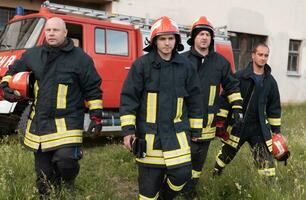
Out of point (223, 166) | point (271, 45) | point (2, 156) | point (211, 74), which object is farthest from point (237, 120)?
point (271, 45)

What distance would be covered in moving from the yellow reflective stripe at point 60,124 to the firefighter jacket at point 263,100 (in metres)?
1.79

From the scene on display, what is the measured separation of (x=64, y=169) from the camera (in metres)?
3.54

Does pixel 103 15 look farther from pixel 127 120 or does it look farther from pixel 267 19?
pixel 267 19

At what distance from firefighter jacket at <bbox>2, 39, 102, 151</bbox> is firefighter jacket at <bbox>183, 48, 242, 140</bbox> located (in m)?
1.13

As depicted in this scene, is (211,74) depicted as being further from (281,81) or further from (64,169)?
(281,81)

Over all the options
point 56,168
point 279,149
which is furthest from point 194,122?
point 279,149

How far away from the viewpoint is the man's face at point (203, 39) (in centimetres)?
413

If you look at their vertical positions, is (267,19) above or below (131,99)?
above

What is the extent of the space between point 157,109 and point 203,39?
1180 mm

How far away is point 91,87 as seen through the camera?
360 centimetres

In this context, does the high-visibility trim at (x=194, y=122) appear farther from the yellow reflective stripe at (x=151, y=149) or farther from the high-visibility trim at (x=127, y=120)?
the high-visibility trim at (x=127, y=120)

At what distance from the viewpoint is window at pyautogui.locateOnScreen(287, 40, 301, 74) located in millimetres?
16297

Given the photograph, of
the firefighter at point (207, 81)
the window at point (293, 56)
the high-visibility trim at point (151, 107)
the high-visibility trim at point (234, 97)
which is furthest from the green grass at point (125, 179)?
the window at point (293, 56)

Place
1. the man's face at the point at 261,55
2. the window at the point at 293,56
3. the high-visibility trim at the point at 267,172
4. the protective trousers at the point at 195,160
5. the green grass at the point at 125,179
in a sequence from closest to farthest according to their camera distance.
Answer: the green grass at the point at 125,179
the protective trousers at the point at 195,160
the high-visibility trim at the point at 267,172
the man's face at the point at 261,55
the window at the point at 293,56
